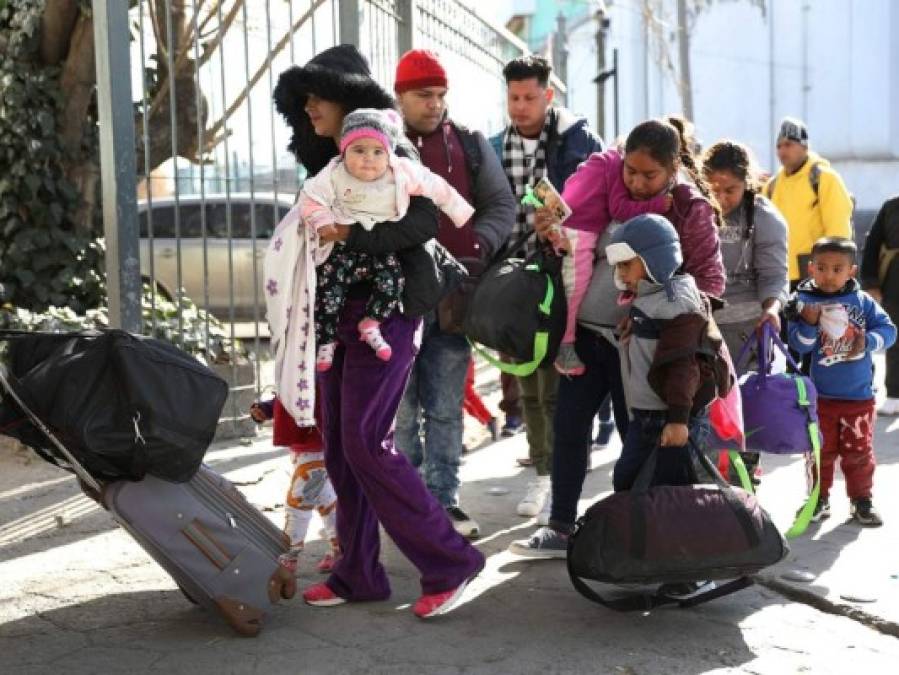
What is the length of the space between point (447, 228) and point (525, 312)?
910 millimetres

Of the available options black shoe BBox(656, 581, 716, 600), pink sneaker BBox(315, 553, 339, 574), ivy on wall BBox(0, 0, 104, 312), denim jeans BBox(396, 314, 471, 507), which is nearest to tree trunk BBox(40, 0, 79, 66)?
ivy on wall BBox(0, 0, 104, 312)

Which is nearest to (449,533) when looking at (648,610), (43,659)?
(648,610)

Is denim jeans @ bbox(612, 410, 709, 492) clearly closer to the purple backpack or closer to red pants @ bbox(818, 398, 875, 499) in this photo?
the purple backpack

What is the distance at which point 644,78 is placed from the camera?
32.7 m

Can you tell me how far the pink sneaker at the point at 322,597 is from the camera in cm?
434

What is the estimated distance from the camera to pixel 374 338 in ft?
13.3

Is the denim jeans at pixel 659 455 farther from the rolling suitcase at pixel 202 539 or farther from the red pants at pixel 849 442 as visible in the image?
the red pants at pixel 849 442

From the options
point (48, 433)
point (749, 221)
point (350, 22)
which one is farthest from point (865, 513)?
point (350, 22)

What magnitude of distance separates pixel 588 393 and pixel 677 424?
0.74 m

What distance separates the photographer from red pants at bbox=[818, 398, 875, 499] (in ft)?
18.0

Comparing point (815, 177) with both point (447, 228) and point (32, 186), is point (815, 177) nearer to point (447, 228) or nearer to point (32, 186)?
point (447, 228)

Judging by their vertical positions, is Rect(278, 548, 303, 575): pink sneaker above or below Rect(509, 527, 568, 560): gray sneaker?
above

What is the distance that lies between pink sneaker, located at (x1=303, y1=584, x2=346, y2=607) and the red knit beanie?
78.8 inches

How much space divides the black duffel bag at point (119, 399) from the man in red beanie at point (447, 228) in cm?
155
